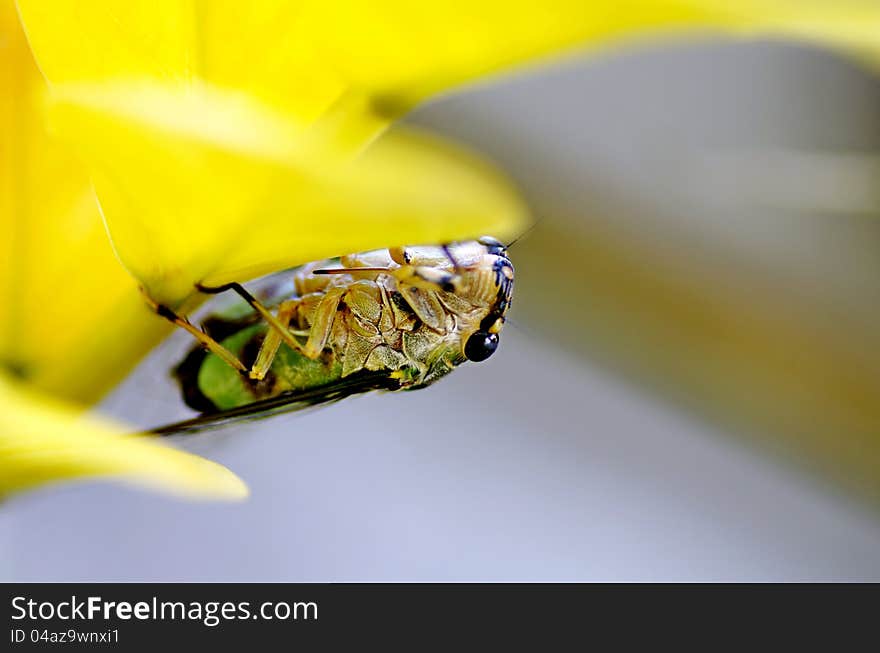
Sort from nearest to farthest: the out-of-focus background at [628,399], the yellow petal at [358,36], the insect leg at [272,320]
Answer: the yellow petal at [358,36]
the insect leg at [272,320]
the out-of-focus background at [628,399]

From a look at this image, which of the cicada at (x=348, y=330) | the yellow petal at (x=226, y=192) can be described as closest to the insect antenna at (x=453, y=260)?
the cicada at (x=348, y=330)

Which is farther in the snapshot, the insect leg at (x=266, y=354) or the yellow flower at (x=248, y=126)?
the insect leg at (x=266, y=354)

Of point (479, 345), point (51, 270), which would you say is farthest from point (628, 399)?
point (51, 270)

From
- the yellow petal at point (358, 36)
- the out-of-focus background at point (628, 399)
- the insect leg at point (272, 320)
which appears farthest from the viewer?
the out-of-focus background at point (628, 399)

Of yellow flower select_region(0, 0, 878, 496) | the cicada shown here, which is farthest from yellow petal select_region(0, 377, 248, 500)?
the cicada

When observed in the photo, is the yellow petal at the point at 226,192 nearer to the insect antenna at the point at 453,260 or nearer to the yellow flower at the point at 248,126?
the yellow flower at the point at 248,126

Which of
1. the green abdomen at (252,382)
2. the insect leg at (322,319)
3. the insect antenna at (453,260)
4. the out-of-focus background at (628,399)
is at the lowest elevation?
the green abdomen at (252,382)

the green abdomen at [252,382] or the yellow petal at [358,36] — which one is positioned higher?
the green abdomen at [252,382]
